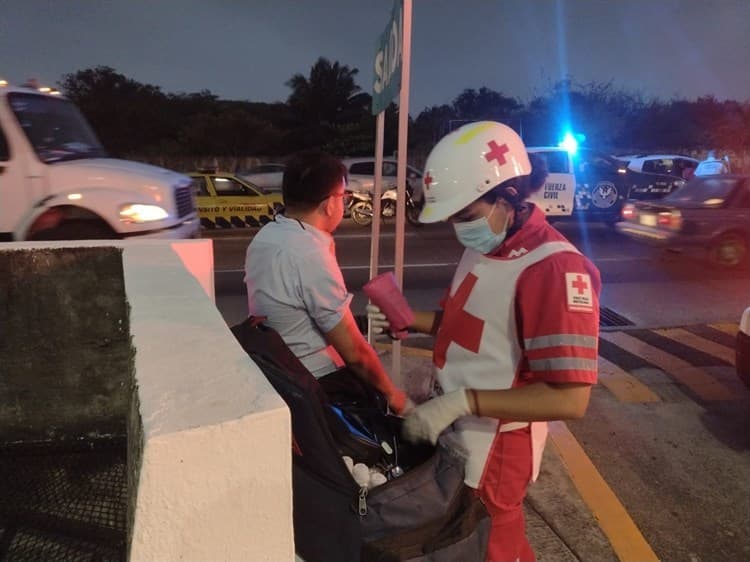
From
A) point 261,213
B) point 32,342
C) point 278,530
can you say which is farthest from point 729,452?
point 261,213

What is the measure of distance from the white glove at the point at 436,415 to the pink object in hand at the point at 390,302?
0.59 m

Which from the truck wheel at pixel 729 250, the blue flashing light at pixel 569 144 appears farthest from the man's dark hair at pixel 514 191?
the blue flashing light at pixel 569 144

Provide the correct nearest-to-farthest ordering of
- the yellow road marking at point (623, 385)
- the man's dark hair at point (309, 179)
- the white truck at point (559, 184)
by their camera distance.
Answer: the man's dark hair at point (309, 179) → the yellow road marking at point (623, 385) → the white truck at point (559, 184)

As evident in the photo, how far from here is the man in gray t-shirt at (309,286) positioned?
94.6 inches

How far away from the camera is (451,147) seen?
1.83m

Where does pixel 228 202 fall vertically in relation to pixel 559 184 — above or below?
below

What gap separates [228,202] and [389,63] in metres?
12.4

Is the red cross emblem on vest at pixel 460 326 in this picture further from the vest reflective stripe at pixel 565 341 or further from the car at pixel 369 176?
the car at pixel 369 176

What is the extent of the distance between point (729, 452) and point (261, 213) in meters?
13.1

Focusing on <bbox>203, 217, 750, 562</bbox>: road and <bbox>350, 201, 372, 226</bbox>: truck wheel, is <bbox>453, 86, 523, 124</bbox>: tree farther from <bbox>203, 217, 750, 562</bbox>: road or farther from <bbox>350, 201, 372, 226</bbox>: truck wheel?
<bbox>203, 217, 750, 562</bbox>: road

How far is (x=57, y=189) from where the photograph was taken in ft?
22.0

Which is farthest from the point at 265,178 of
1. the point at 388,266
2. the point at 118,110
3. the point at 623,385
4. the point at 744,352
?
the point at 118,110

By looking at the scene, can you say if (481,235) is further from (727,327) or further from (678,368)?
(727,327)

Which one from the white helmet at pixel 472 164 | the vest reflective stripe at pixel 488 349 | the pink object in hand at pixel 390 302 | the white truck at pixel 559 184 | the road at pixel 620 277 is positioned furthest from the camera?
the white truck at pixel 559 184
